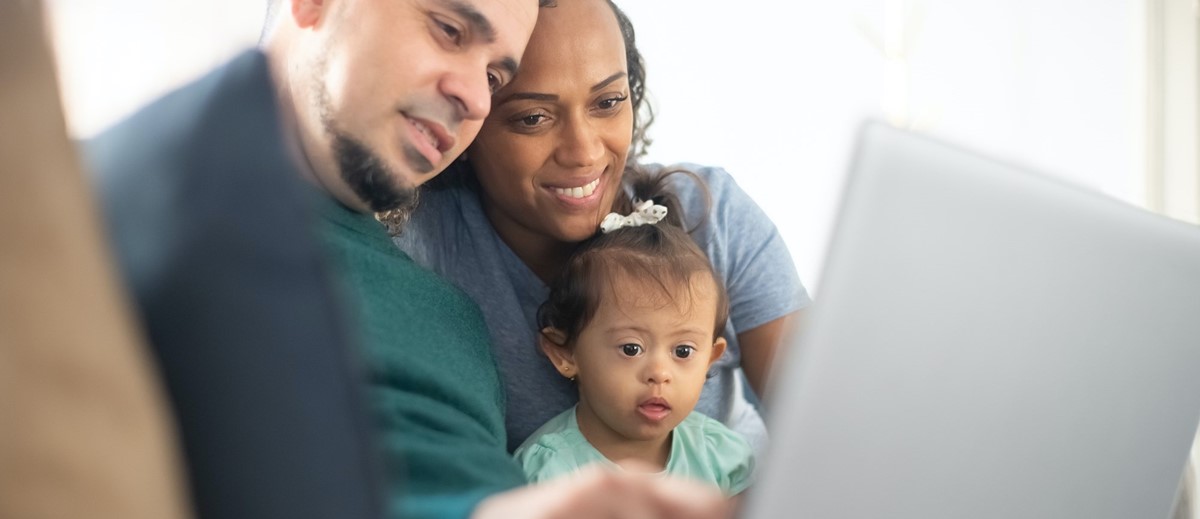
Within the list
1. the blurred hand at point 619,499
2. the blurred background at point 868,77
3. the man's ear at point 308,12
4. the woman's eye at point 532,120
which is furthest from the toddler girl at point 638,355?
the blurred background at point 868,77

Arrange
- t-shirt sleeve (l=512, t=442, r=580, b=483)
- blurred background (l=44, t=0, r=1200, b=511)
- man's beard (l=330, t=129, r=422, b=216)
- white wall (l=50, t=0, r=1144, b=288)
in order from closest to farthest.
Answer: man's beard (l=330, t=129, r=422, b=216), t-shirt sleeve (l=512, t=442, r=580, b=483), blurred background (l=44, t=0, r=1200, b=511), white wall (l=50, t=0, r=1144, b=288)

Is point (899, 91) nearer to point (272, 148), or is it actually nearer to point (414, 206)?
point (414, 206)

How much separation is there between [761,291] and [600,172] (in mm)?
350

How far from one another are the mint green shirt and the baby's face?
0.04 m

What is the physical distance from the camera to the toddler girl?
1484 mm

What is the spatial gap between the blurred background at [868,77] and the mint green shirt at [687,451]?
0.97 meters

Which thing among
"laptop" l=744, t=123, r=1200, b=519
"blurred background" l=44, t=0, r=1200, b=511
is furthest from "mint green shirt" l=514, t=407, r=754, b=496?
"blurred background" l=44, t=0, r=1200, b=511

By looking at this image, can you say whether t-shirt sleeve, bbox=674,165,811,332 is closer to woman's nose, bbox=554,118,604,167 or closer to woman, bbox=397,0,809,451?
woman, bbox=397,0,809,451

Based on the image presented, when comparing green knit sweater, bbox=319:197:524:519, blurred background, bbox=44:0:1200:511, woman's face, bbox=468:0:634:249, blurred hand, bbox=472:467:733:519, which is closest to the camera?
blurred hand, bbox=472:467:733:519

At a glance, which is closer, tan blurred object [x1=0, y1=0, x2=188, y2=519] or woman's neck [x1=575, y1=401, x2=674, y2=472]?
tan blurred object [x1=0, y1=0, x2=188, y2=519]

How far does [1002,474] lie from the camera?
0.67 metres

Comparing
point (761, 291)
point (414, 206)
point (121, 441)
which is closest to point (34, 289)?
point (121, 441)

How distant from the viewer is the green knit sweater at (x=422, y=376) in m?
0.90

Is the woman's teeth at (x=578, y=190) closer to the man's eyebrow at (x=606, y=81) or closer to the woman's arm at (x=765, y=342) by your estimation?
the man's eyebrow at (x=606, y=81)
